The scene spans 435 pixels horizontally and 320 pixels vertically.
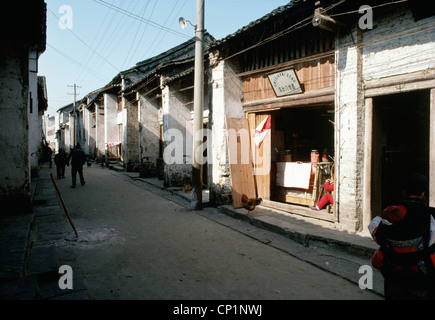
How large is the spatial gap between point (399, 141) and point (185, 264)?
5.94 meters

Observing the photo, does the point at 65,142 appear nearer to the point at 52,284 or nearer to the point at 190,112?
the point at 190,112

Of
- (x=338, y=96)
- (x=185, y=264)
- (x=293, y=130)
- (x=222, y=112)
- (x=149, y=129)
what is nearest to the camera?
(x=185, y=264)

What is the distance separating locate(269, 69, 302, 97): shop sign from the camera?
698cm

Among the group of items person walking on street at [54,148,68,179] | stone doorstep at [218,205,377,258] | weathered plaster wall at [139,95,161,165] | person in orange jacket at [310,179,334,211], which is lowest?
stone doorstep at [218,205,377,258]

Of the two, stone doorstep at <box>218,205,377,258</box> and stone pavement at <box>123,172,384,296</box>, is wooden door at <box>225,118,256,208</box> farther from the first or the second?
stone doorstep at <box>218,205,377,258</box>

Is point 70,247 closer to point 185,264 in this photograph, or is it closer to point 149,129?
point 185,264

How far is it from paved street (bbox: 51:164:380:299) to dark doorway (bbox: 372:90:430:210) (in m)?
2.66

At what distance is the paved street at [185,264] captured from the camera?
375 cm

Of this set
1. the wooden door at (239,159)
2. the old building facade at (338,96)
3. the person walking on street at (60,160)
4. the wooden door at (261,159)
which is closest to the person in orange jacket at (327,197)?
the old building facade at (338,96)

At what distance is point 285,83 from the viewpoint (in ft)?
23.8

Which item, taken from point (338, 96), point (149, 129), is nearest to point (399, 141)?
point (338, 96)

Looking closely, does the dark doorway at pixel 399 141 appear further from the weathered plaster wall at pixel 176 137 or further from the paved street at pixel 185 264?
the weathered plaster wall at pixel 176 137

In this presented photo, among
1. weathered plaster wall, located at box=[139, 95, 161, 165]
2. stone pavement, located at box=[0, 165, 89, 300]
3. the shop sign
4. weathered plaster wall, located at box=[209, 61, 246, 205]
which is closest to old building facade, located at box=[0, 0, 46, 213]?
stone pavement, located at box=[0, 165, 89, 300]

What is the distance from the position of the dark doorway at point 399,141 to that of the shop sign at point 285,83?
1.95 metres
